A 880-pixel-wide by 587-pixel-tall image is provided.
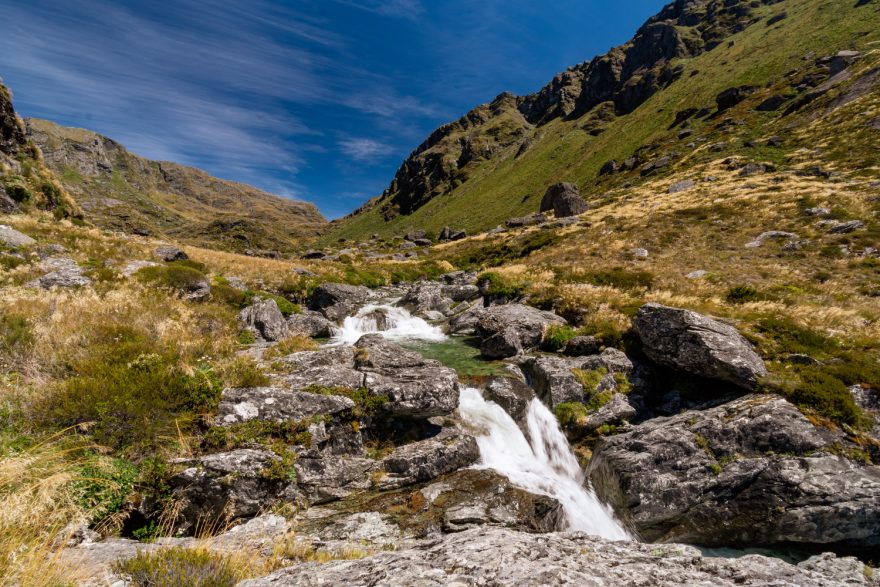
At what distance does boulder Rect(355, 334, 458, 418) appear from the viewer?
10.9 metres

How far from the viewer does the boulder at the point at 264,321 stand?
57.2ft

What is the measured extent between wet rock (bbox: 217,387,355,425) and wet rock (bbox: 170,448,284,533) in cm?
103

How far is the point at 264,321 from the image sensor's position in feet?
58.7

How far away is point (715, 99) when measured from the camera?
111 metres

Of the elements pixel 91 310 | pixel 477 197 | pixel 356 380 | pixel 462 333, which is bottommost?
pixel 356 380

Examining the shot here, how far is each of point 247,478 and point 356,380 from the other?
3.90 metres

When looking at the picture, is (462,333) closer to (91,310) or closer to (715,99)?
(91,310)

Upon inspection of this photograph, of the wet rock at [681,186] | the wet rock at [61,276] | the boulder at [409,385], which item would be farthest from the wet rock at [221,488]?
the wet rock at [681,186]

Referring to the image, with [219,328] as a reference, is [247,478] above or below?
below

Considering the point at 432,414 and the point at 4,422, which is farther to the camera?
the point at 432,414

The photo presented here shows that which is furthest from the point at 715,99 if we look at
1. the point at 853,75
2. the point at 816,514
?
the point at 816,514

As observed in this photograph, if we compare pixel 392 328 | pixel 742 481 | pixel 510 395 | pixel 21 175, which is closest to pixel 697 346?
pixel 742 481

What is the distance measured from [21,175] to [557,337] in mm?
41919

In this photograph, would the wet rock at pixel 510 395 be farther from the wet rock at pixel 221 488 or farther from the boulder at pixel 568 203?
the boulder at pixel 568 203
